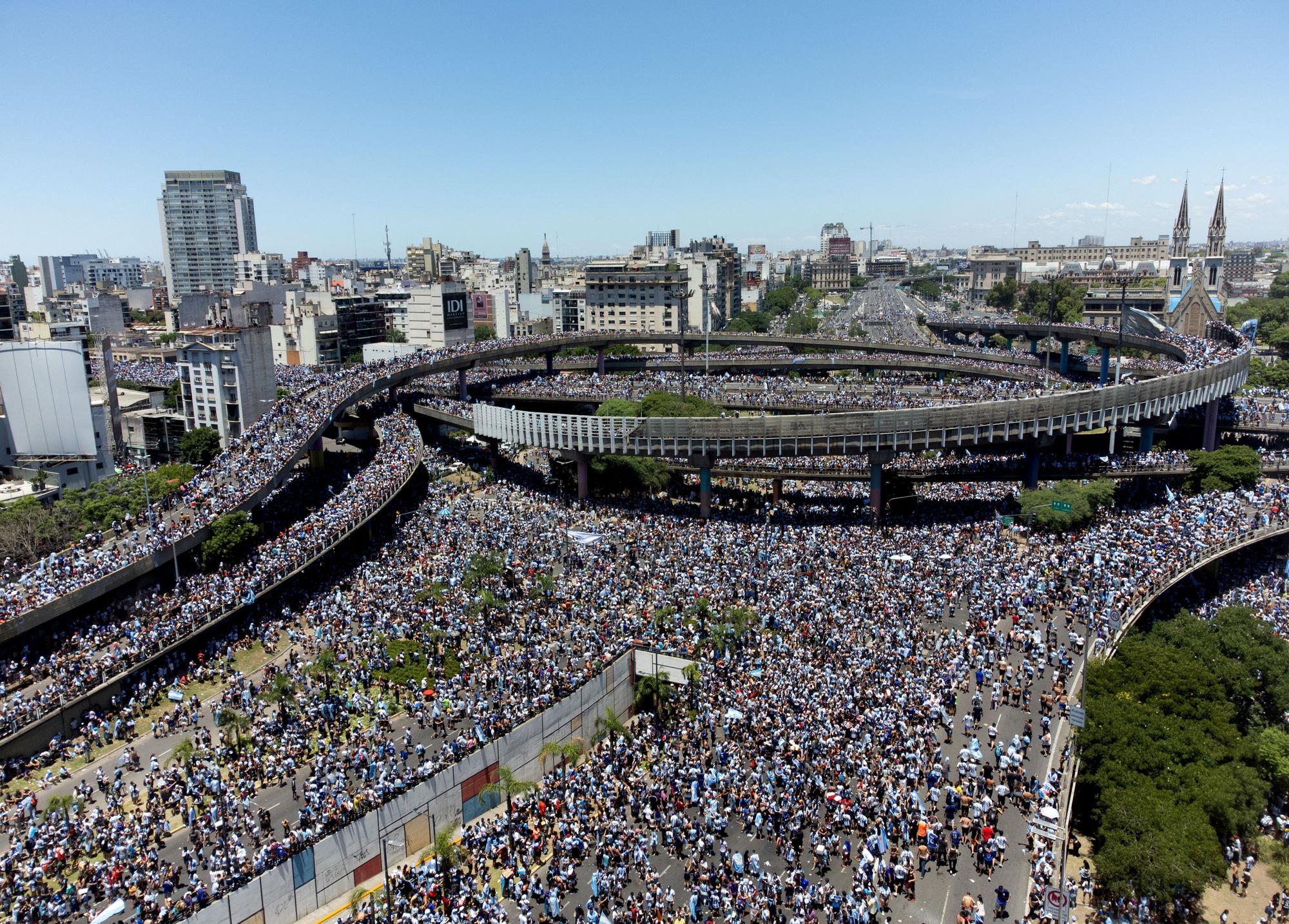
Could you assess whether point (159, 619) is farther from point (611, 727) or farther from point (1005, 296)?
point (1005, 296)

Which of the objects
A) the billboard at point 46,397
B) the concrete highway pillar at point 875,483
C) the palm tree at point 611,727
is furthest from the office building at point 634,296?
the palm tree at point 611,727

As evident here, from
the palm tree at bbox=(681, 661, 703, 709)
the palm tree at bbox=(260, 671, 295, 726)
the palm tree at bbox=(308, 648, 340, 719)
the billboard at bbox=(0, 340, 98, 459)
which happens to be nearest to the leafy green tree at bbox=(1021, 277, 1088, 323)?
the palm tree at bbox=(681, 661, 703, 709)

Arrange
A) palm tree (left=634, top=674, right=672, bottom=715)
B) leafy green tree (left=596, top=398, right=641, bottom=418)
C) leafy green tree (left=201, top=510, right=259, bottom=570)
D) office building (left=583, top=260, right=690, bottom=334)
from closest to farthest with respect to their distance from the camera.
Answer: palm tree (left=634, top=674, right=672, bottom=715) < leafy green tree (left=201, top=510, right=259, bottom=570) < leafy green tree (left=596, top=398, right=641, bottom=418) < office building (left=583, top=260, right=690, bottom=334)

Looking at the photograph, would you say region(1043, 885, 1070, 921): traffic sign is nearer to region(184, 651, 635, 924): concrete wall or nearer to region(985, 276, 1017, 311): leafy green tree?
region(184, 651, 635, 924): concrete wall

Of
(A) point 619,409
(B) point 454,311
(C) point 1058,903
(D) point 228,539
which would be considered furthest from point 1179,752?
(B) point 454,311

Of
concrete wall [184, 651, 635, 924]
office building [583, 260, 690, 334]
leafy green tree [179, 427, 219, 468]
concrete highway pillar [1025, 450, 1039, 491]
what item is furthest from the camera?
office building [583, 260, 690, 334]

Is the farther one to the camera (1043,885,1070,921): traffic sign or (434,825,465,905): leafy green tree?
(434,825,465,905): leafy green tree
